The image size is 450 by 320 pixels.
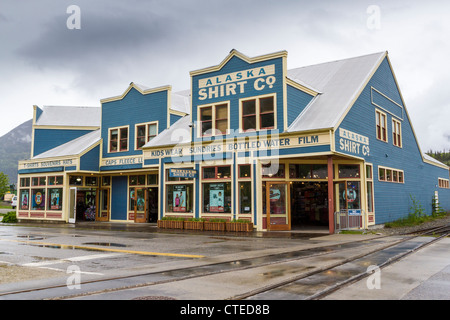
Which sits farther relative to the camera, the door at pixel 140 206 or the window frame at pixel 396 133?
the door at pixel 140 206

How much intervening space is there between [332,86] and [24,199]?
86.4ft

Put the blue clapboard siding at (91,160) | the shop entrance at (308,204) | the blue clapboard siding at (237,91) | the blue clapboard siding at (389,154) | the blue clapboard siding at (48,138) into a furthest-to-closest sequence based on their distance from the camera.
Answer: the blue clapboard siding at (48,138), the blue clapboard siding at (91,160), the shop entrance at (308,204), the blue clapboard siding at (389,154), the blue clapboard siding at (237,91)

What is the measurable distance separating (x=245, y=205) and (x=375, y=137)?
9290 millimetres

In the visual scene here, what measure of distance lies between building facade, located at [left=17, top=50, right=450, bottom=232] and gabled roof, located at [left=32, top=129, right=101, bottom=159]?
21cm

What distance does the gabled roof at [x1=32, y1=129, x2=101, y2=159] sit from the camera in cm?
3086

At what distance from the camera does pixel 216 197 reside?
2333 centimetres

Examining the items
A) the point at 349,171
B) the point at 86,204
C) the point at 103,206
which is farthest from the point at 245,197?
the point at 86,204

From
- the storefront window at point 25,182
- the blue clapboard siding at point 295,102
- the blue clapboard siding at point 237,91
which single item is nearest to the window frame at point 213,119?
the blue clapboard siding at point 237,91

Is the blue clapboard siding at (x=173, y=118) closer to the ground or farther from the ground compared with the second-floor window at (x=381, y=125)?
farther from the ground

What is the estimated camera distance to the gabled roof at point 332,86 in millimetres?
20656

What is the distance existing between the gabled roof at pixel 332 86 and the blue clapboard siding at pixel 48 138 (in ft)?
67.3

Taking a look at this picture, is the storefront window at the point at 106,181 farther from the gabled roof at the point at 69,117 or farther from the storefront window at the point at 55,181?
the gabled roof at the point at 69,117
